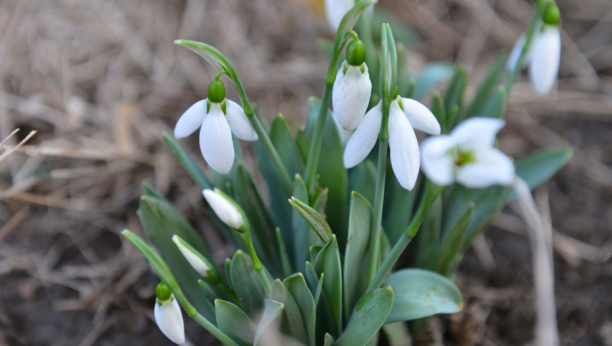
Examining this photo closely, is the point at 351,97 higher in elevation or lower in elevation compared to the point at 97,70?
higher

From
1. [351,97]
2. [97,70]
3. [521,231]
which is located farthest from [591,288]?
[97,70]

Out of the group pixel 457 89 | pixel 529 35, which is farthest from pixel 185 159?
pixel 529 35

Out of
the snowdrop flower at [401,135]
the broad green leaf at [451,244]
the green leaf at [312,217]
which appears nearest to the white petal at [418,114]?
the snowdrop flower at [401,135]

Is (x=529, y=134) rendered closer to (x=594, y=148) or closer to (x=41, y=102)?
(x=594, y=148)

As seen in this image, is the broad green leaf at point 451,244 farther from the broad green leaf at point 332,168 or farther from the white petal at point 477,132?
the white petal at point 477,132

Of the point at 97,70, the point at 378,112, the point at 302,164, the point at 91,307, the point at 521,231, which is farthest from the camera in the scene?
the point at 97,70

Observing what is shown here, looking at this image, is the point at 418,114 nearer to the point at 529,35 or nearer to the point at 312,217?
the point at 312,217
